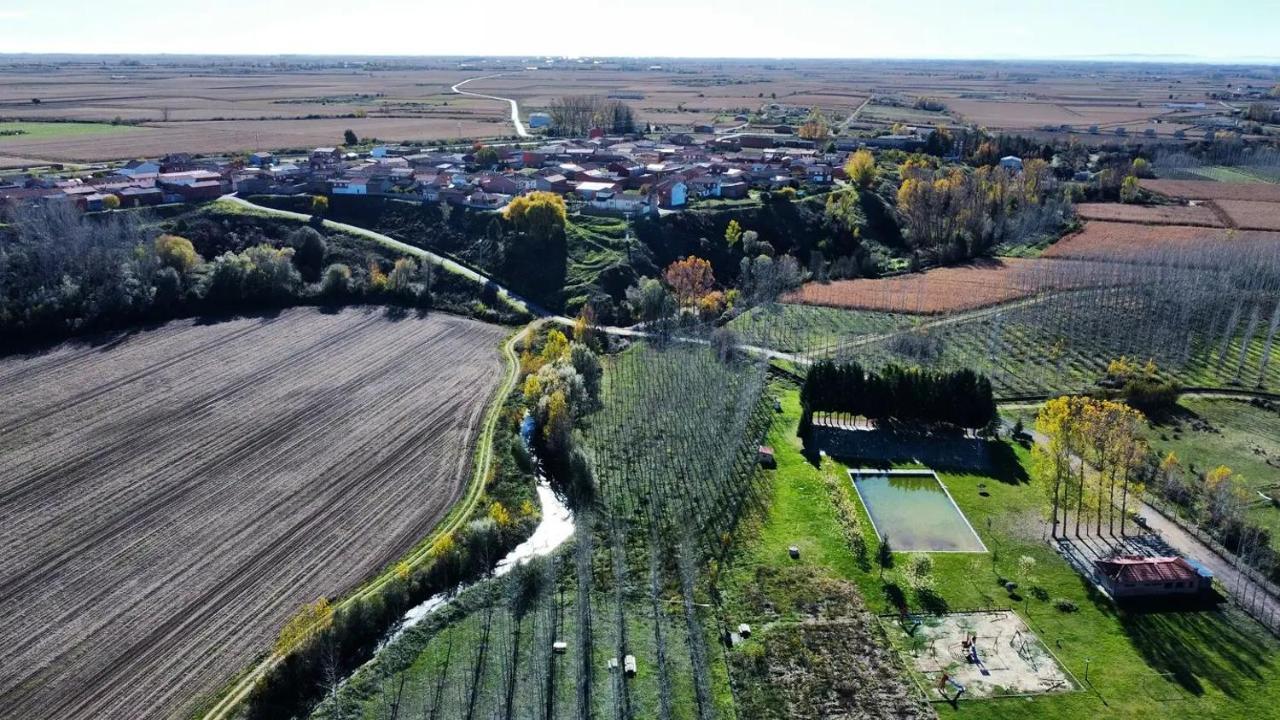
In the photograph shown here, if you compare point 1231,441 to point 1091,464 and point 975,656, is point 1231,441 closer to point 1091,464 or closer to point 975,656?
point 1091,464

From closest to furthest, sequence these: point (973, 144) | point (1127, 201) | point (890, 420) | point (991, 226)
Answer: point (890, 420)
point (991, 226)
point (1127, 201)
point (973, 144)

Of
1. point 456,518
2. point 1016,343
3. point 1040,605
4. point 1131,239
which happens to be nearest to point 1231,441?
point 1016,343

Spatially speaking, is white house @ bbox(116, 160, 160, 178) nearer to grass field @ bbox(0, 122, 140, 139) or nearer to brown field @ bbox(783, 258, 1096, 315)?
grass field @ bbox(0, 122, 140, 139)

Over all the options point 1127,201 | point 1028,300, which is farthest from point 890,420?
point 1127,201

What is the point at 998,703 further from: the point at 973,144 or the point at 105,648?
the point at 973,144

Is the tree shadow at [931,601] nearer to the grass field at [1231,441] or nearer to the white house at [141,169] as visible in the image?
the grass field at [1231,441]

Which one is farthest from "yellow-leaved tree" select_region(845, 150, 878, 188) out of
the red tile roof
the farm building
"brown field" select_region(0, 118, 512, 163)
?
the farm building
